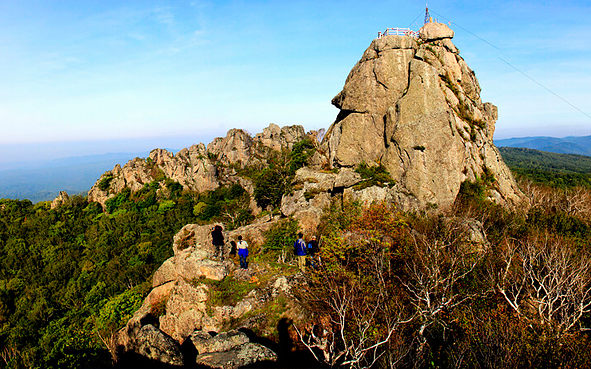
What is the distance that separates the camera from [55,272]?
Answer: 56094 mm

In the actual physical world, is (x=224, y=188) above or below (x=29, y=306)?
above

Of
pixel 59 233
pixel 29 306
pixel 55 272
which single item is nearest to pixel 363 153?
pixel 29 306

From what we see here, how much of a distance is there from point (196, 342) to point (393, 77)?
28.9 metres

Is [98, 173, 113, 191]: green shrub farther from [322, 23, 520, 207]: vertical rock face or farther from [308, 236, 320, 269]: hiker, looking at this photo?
[308, 236, 320, 269]: hiker

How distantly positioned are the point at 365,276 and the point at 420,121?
19321 millimetres

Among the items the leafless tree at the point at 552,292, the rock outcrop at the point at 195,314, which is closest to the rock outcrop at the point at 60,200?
the rock outcrop at the point at 195,314

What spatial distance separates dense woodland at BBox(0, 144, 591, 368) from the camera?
10.3m

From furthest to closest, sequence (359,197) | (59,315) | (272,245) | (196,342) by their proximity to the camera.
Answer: (59,315) → (359,197) → (272,245) → (196,342)

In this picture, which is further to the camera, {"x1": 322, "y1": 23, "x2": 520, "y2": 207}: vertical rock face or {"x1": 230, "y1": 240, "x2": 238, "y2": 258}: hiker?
{"x1": 322, "y1": 23, "x2": 520, "y2": 207}: vertical rock face

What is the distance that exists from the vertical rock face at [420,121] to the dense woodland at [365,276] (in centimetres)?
232

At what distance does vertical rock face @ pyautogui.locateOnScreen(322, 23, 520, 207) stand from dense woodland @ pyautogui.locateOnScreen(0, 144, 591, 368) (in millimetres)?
2318

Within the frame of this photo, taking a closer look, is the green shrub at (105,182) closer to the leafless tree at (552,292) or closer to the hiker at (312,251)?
the hiker at (312,251)

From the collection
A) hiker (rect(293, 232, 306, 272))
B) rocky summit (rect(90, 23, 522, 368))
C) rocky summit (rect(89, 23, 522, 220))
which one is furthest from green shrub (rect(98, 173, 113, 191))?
hiker (rect(293, 232, 306, 272))

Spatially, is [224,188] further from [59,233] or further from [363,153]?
[363,153]
